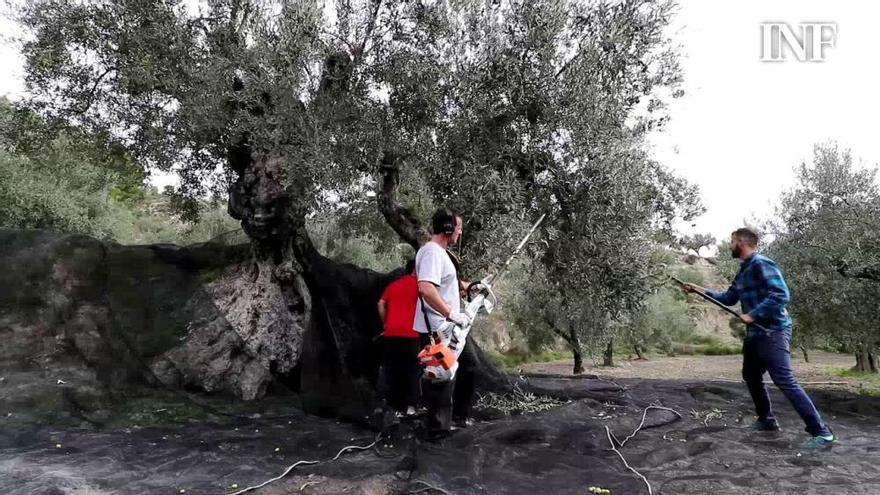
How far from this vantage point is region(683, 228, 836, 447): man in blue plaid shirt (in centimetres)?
570

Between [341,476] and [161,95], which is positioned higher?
[161,95]

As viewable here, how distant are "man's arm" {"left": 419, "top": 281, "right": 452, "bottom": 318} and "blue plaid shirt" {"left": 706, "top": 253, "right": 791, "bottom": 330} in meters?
3.75

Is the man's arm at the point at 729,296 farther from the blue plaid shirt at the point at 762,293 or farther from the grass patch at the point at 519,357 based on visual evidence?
the grass patch at the point at 519,357

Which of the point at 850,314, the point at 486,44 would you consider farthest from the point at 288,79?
the point at 850,314

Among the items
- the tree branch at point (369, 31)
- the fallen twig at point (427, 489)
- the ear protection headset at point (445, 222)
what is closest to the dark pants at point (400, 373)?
the ear protection headset at point (445, 222)

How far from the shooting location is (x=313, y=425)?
657 cm

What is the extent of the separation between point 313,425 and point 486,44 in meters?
5.74

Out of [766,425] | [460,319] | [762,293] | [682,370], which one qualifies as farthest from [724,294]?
[682,370]

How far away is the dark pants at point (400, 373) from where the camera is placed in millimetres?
5664

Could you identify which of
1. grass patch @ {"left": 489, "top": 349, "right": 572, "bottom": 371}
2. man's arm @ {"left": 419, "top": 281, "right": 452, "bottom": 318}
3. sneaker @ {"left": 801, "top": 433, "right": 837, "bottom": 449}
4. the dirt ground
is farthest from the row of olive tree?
grass patch @ {"left": 489, "top": 349, "right": 572, "bottom": 371}

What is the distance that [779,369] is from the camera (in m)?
5.79

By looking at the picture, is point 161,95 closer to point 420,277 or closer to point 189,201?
point 189,201

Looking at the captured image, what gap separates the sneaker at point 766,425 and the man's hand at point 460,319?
431 centimetres

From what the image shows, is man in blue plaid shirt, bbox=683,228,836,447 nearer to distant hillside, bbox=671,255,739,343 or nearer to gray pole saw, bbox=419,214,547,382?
gray pole saw, bbox=419,214,547,382
